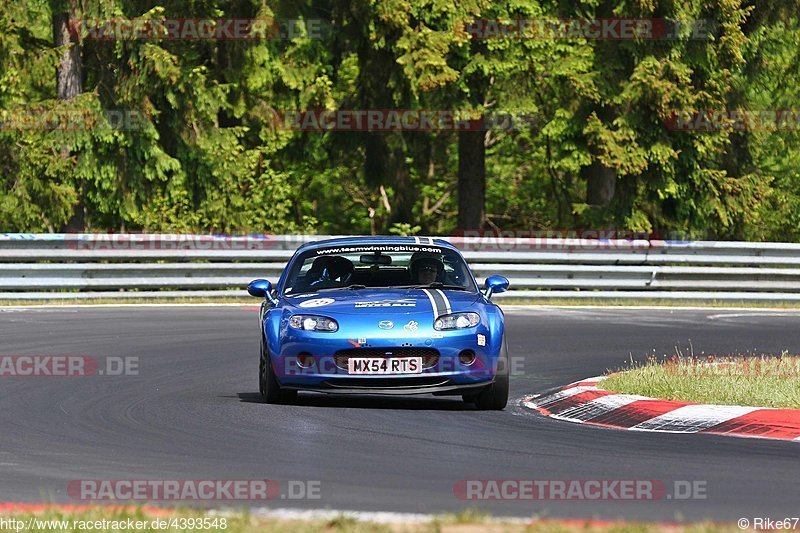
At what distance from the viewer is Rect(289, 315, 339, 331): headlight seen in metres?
11.8

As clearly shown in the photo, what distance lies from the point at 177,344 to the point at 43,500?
387 inches

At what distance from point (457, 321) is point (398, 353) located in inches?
21.3

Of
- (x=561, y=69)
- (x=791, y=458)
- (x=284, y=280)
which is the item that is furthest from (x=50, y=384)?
(x=561, y=69)

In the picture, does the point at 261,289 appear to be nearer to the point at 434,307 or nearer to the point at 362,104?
the point at 434,307

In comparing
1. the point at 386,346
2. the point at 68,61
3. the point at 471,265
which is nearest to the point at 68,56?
the point at 68,61

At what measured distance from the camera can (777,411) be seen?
10484mm

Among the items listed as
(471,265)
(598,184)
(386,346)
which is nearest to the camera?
(386,346)

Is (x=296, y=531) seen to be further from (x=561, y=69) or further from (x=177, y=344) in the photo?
(x=561, y=69)

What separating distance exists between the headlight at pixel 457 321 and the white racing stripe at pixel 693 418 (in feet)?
5.36

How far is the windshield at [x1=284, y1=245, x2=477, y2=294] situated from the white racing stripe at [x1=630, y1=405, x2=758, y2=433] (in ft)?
8.16

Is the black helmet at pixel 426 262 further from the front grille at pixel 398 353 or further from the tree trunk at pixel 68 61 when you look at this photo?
the tree trunk at pixel 68 61

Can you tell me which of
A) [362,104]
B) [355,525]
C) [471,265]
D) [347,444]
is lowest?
[471,265]

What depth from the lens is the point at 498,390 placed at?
1186 centimetres

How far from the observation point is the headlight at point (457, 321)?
11727mm
